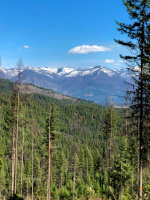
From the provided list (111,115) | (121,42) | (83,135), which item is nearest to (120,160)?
(111,115)

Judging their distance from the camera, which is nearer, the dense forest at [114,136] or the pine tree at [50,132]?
the dense forest at [114,136]

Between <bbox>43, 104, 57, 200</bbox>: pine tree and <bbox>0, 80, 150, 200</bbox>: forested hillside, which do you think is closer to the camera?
<bbox>0, 80, 150, 200</bbox>: forested hillside

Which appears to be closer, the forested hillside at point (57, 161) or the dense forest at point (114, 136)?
the dense forest at point (114, 136)

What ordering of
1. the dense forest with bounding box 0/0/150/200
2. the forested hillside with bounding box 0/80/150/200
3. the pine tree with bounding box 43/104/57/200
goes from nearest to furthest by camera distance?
the dense forest with bounding box 0/0/150/200 → the forested hillside with bounding box 0/80/150/200 → the pine tree with bounding box 43/104/57/200

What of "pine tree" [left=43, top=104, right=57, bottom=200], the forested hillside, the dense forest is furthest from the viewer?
"pine tree" [left=43, top=104, right=57, bottom=200]

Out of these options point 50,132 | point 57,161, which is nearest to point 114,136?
point 50,132

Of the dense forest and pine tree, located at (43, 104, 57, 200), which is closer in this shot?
the dense forest

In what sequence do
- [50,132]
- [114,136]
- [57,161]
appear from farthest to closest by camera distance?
[57,161] → [114,136] → [50,132]

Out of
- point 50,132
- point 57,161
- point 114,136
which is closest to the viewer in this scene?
point 50,132

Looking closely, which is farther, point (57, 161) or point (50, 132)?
point (57, 161)

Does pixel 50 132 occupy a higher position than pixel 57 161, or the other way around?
pixel 50 132

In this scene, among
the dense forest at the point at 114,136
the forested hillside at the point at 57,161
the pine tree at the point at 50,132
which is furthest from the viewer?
the pine tree at the point at 50,132

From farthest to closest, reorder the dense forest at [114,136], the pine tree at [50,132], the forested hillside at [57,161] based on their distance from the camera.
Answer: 1. the pine tree at [50,132]
2. the forested hillside at [57,161]
3. the dense forest at [114,136]

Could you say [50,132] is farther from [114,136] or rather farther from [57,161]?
[57,161]
